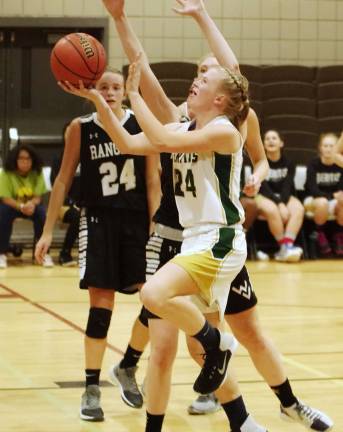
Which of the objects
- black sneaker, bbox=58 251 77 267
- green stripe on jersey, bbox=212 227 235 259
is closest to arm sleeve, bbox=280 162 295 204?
black sneaker, bbox=58 251 77 267

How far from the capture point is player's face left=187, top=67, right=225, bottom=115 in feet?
13.3

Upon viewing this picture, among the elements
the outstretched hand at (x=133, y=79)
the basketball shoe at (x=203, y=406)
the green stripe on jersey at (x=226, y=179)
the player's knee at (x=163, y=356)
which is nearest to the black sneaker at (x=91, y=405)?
the basketball shoe at (x=203, y=406)

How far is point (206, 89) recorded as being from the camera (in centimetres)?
404

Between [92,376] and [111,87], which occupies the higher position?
[111,87]

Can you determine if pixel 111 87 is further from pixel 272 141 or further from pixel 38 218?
pixel 272 141

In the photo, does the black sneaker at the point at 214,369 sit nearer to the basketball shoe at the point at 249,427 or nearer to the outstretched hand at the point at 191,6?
the basketball shoe at the point at 249,427

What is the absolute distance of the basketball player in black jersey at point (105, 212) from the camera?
4922 millimetres

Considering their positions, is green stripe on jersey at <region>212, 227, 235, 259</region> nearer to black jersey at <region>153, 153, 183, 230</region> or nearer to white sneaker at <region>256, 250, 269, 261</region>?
black jersey at <region>153, 153, 183, 230</region>

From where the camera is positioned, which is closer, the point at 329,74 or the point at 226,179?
the point at 226,179

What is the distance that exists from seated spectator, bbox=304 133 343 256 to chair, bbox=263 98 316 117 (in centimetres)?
75

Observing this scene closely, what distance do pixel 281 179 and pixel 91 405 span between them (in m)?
7.35

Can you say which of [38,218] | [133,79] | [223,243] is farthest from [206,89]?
[38,218]

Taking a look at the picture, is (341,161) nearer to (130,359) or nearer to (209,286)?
(130,359)

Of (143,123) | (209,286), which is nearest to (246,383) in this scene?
(209,286)
